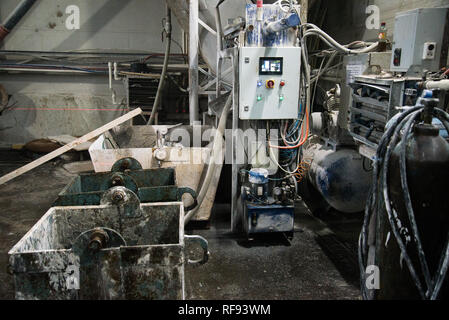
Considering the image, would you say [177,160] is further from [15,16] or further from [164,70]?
[15,16]

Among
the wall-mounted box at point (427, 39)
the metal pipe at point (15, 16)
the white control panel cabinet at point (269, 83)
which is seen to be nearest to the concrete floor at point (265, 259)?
the white control panel cabinet at point (269, 83)

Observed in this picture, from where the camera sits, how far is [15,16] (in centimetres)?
528

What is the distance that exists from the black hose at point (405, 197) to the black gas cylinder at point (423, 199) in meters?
0.04

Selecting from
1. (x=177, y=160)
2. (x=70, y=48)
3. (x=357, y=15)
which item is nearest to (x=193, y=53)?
(x=177, y=160)

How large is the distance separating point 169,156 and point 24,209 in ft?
5.35

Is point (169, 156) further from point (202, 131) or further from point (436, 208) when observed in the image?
point (436, 208)

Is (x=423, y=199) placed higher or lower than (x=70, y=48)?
lower

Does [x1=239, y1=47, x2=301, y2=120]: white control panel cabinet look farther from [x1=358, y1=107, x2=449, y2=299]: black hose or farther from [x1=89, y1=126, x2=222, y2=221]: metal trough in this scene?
[x1=358, y1=107, x2=449, y2=299]: black hose

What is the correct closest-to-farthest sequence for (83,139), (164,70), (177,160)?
(177,160), (83,139), (164,70)

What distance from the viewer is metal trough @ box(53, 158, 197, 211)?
236 centimetres

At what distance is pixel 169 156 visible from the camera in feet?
10.7

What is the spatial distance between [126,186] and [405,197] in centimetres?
160

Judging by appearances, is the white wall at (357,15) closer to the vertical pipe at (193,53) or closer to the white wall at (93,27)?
the vertical pipe at (193,53)

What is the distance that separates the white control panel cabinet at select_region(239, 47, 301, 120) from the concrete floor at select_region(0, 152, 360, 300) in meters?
1.02
